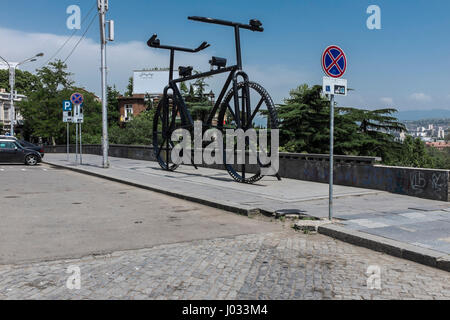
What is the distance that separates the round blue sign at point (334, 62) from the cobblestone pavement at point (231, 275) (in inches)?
119

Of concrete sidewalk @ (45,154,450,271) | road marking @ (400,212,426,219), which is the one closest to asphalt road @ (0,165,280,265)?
concrete sidewalk @ (45,154,450,271)

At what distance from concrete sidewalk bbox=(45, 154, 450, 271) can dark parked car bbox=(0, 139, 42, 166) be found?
9815mm

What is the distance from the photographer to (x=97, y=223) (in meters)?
7.53

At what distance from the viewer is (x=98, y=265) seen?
5.04 m

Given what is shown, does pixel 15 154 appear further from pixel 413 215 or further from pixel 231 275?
pixel 231 275

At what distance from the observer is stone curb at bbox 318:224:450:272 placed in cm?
513

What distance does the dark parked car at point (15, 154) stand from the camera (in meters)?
22.1

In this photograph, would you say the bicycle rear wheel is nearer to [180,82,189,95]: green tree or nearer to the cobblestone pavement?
the cobblestone pavement

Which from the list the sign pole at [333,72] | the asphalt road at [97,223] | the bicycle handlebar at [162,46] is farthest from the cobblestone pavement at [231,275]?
the bicycle handlebar at [162,46]

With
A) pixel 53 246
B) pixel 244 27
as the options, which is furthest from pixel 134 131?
pixel 53 246

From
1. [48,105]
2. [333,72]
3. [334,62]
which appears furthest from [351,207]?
[48,105]

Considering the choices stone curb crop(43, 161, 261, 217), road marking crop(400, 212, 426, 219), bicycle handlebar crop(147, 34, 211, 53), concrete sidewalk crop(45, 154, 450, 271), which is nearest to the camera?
concrete sidewalk crop(45, 154, 450, 271)

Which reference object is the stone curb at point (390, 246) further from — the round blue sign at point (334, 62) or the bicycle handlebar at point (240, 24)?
the bicycle handlebar at point (240, 24)
